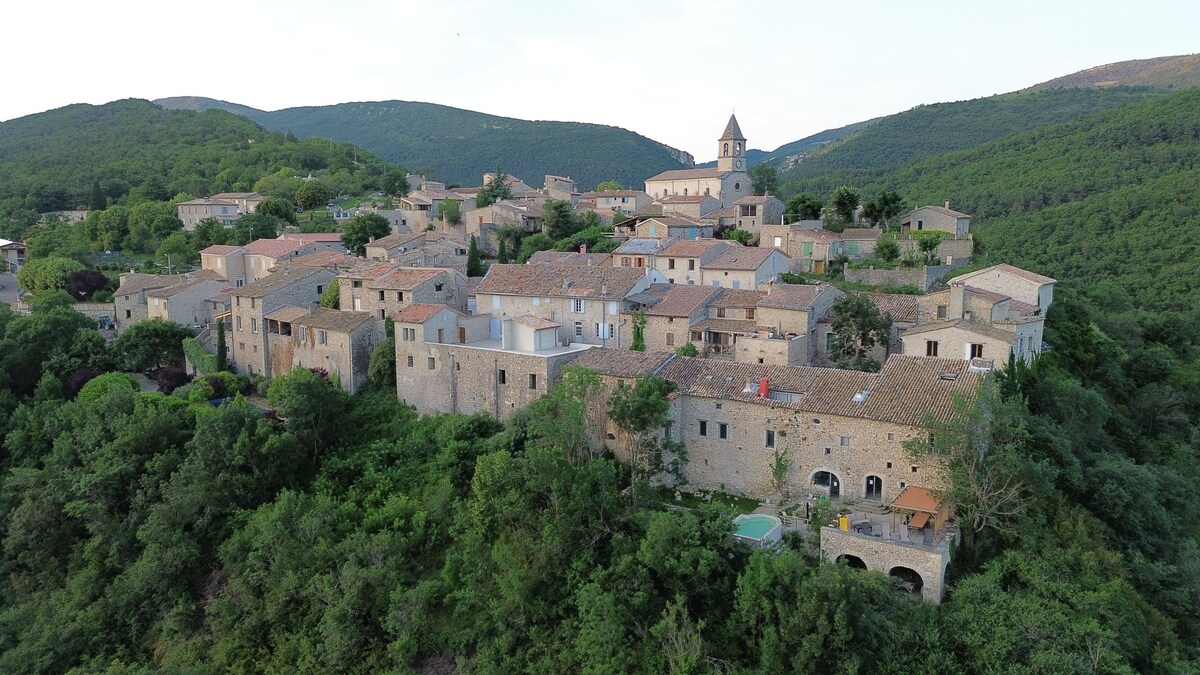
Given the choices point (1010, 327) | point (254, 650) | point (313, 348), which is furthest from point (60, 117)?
point (1010, 327)

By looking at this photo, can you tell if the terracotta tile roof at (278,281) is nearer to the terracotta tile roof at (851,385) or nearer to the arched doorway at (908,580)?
the terracotta tile roof at (851,385)

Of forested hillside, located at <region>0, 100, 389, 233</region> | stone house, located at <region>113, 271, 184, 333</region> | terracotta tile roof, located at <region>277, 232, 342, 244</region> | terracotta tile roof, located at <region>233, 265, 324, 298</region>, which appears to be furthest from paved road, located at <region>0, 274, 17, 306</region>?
terracotta tile roof, located at <region>233, 265, 324, 298</region>

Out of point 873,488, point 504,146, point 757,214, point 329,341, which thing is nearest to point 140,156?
point 504,146

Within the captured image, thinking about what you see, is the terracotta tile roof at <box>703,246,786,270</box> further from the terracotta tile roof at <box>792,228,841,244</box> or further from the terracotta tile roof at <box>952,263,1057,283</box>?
the terracotta tile roof at <box>952,263,1057,283</box>

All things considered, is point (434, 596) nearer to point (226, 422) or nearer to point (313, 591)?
point (313, 591)

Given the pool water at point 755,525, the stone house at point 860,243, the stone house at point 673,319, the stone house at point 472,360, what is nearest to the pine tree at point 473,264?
the stone house at point 472,360

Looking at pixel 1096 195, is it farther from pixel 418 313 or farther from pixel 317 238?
pixel 317 238
